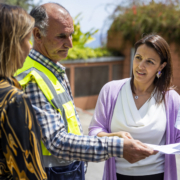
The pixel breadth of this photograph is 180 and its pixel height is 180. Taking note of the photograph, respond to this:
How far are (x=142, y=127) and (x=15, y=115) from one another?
1.10 meters

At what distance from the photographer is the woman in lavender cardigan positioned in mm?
1769

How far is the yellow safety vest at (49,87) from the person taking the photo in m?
1.28

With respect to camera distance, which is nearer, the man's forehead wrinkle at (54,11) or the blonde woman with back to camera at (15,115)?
the blonde woman with back to camera at (15,115)

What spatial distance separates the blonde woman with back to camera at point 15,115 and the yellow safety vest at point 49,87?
28cm

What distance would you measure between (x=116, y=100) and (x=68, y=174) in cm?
72

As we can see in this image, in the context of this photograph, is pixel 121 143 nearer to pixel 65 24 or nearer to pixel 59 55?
pixel 59 55

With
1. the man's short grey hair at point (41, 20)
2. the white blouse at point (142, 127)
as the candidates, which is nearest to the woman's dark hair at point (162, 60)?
the white blouse at point (142, 127)

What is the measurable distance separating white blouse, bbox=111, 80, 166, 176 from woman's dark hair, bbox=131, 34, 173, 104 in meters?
0.12

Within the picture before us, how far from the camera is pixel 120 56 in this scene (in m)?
8.61

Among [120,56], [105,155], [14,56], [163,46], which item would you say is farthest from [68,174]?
[120,56]

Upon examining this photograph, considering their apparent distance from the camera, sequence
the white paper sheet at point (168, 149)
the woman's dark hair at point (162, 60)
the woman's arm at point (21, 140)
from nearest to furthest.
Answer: the woman's arm at point (21, 140), the white paper sheet at point (168, 149), the woman's dark hair at point (162, 60)

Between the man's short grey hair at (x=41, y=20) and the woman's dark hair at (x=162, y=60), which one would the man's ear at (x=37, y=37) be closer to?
the man's short grey hair at (x=41, y=20)

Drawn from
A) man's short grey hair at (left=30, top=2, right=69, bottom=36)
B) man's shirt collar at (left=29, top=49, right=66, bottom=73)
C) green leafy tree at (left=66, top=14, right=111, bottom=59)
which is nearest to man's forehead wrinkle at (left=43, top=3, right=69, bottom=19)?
man's short grey hair at (left=30, top=2, right=69, bottom=36)

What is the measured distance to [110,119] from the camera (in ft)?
6.12
